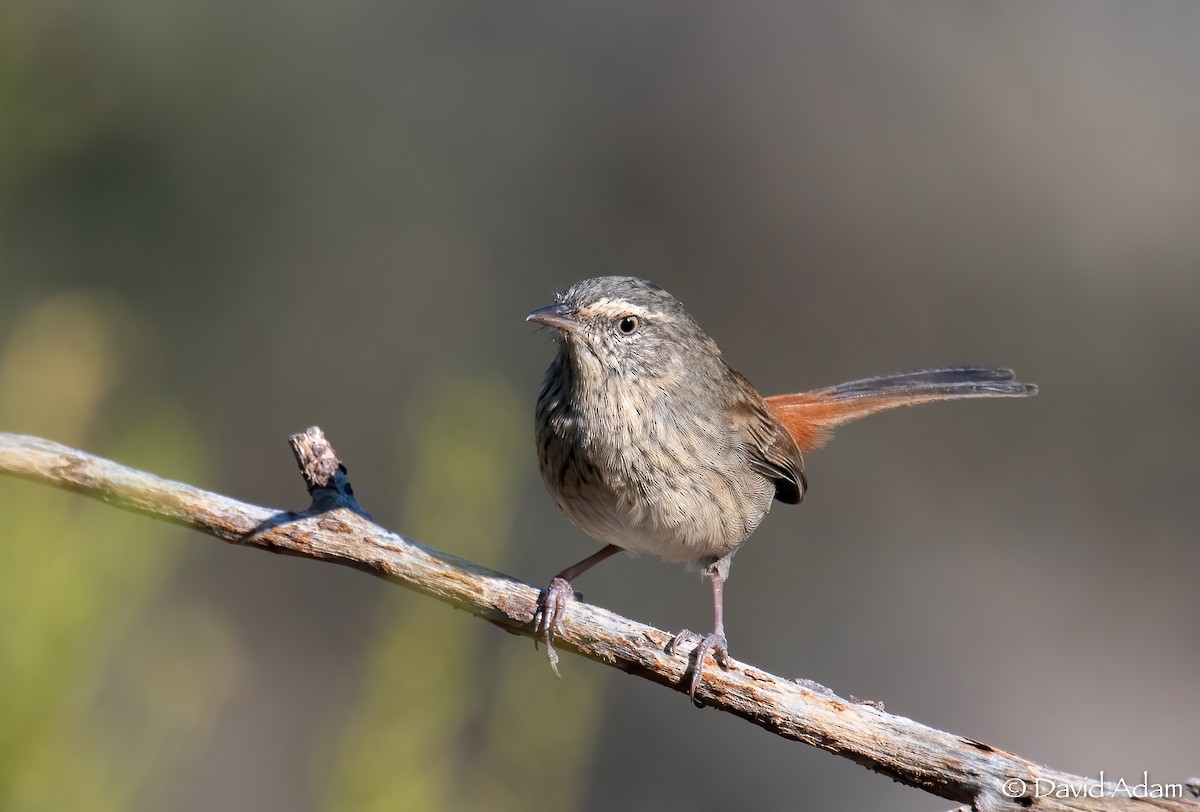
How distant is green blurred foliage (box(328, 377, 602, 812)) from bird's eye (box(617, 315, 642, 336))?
2.29 ft

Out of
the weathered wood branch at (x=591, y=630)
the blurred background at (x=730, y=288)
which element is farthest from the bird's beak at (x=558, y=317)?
the blurred background at (x=730, y=288)

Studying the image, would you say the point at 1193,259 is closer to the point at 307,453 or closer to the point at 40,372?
the point at 307,453

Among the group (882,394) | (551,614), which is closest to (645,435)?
(551,614)

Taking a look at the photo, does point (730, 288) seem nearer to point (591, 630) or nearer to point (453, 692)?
point (591, 630)

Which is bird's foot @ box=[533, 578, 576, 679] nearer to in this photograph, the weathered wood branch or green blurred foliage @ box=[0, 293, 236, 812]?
the weathered wood branch

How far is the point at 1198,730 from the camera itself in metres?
7.09

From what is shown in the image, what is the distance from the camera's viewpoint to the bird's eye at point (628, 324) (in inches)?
160

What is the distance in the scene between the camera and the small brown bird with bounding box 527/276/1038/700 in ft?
12.6

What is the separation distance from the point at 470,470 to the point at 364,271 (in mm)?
4951

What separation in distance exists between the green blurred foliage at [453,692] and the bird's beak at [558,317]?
0.42 metres

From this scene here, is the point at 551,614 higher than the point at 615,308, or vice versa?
the point at 615,308

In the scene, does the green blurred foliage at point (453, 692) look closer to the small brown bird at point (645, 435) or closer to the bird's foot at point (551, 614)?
the bird's foot at point (551, 614)

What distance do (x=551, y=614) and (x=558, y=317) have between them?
111cm

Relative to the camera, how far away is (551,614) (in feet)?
11.2
